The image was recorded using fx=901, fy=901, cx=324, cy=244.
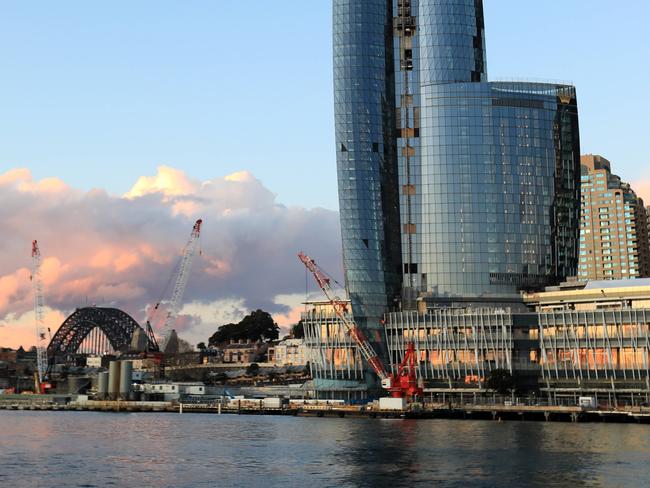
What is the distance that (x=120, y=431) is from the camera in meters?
174

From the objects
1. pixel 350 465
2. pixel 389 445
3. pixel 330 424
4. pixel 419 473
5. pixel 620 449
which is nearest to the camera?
pixel 419 473

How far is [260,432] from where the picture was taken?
167000 mm

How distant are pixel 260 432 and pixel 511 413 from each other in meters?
56.2

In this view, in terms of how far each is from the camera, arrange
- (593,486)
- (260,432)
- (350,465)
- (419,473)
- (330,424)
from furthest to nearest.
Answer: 1. (330,424)
2. (260,432)
3. (350,465)
4. (419,473)
5. (593,486)

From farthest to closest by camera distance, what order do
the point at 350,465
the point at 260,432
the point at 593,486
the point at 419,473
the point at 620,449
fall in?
A: the point at 260,432, the point at 620,449, the point at 350,465, the point at 419,473, the point at 593,486

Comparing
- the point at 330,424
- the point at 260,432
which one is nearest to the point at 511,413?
the point at 330,424

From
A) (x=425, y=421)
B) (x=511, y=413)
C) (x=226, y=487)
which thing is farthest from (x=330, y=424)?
(x=226, y=487)

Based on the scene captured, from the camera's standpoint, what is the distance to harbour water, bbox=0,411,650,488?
331 feet

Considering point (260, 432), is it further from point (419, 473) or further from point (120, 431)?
point (419, 473)

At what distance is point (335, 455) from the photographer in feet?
406

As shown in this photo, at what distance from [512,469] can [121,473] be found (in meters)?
46.8

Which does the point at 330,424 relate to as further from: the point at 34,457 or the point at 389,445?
the point at 34,457

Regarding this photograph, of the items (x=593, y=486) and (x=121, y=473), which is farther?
(x=121, y=473)

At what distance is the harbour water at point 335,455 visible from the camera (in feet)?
331
